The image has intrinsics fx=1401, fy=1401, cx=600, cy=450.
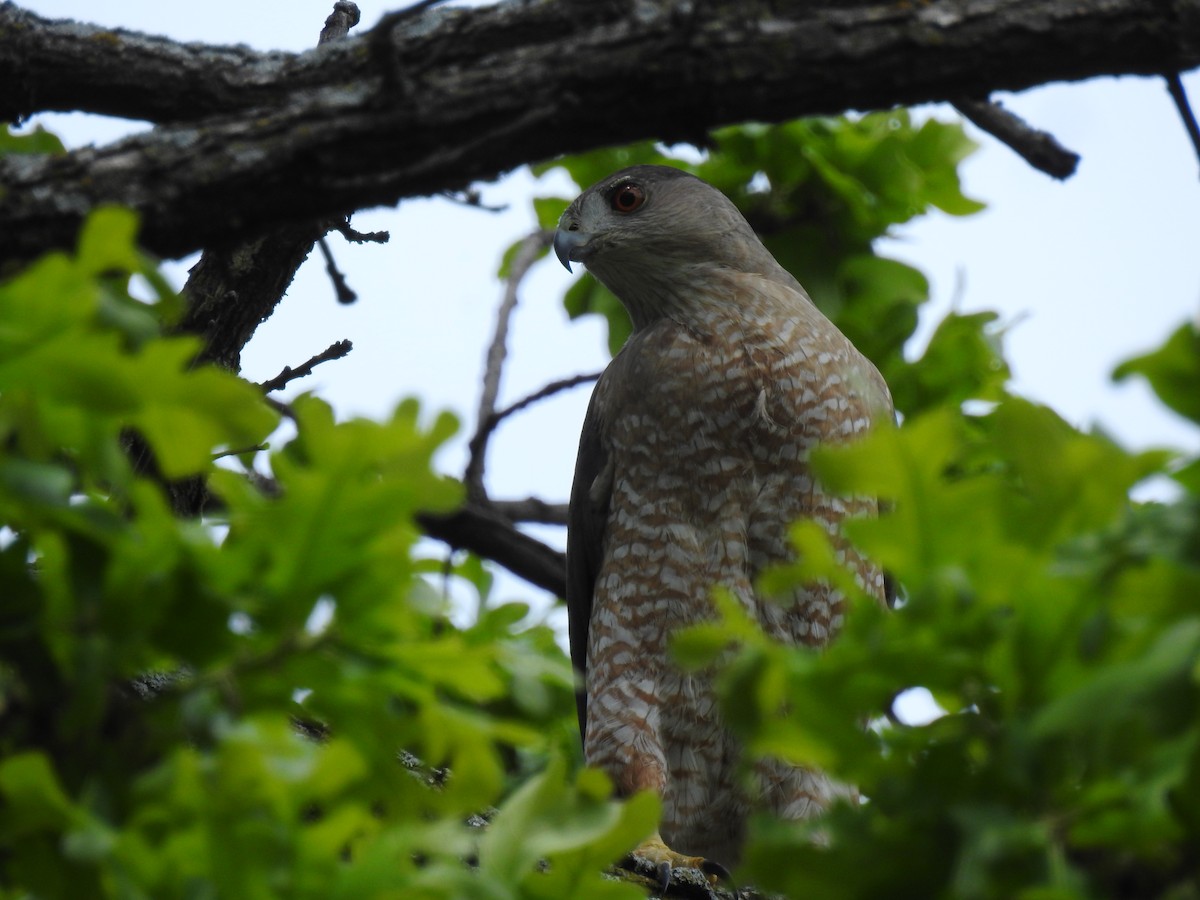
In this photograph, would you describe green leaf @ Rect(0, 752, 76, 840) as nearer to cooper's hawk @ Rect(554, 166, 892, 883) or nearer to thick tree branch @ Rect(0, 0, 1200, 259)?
thick tree branch @ Rect(0, 0, 1200, 259)

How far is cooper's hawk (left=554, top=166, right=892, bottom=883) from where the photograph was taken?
4.78 meters

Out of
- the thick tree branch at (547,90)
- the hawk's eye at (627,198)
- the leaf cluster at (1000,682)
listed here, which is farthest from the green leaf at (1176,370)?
the hawk's eye at (627,198)

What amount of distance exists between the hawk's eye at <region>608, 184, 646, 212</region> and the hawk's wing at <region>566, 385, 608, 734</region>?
2.98 ft

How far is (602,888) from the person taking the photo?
6.16 feet

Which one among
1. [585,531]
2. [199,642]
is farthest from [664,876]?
[199,642]

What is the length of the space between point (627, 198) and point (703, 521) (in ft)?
5.70

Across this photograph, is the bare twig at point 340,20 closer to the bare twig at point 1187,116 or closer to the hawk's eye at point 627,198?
the hawk's eye at point 627,198

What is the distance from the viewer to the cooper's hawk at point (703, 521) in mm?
4777

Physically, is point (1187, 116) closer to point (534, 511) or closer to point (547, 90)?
point (547, 90)

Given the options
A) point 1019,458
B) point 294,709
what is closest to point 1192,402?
point 1019,458

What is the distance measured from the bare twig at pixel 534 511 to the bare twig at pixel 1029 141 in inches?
127

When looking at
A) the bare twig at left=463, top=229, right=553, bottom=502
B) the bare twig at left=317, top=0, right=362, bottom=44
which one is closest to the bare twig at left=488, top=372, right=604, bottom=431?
the bare twig at left=463, top=229, right=553, bottom=502

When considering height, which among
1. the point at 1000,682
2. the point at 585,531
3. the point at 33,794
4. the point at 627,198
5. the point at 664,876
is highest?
the point at 627,198

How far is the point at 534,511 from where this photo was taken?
625 cm
